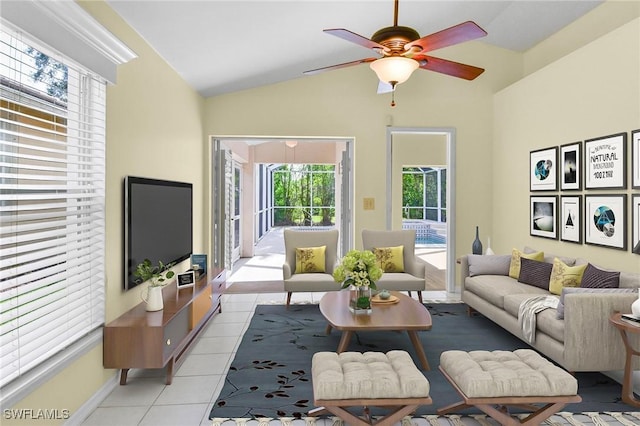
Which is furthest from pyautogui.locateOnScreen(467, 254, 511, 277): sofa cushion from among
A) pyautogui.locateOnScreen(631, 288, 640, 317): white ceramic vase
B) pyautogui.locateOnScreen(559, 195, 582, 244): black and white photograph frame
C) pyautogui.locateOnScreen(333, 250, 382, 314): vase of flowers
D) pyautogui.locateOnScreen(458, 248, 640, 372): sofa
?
pyautogui.locateOnScreen(631, 288, 640, 317): white ceramic vase

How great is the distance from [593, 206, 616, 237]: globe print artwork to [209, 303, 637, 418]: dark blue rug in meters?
1.32

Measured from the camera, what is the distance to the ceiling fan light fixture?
8.60ft

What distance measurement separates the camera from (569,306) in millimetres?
2699

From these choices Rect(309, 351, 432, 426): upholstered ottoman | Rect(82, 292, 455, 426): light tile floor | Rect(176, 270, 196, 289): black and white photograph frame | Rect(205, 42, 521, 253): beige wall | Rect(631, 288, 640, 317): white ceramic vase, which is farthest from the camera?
Rect(205, 42, 521, 253): beige wall

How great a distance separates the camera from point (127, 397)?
2633 millimetres

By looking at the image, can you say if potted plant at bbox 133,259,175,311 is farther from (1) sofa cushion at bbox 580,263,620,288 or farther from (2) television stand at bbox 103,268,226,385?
(1) sofa cushion at bbox 580,263,620,288

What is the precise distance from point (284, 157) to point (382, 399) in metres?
7.69

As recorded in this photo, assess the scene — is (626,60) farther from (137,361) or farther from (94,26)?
(137,361)

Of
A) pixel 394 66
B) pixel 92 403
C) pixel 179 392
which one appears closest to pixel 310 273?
pixel 179 392

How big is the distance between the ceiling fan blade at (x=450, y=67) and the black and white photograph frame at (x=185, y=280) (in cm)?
279

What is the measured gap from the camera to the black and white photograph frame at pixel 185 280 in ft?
12.1

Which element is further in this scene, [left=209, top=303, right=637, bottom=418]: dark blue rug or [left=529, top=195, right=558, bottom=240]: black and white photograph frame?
[left=529, top=195, right=558, bottom=240]: black and white photograph frame

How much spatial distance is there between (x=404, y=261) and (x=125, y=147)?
11.5ft

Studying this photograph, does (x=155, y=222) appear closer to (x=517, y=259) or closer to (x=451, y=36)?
(x=451, y=36)
